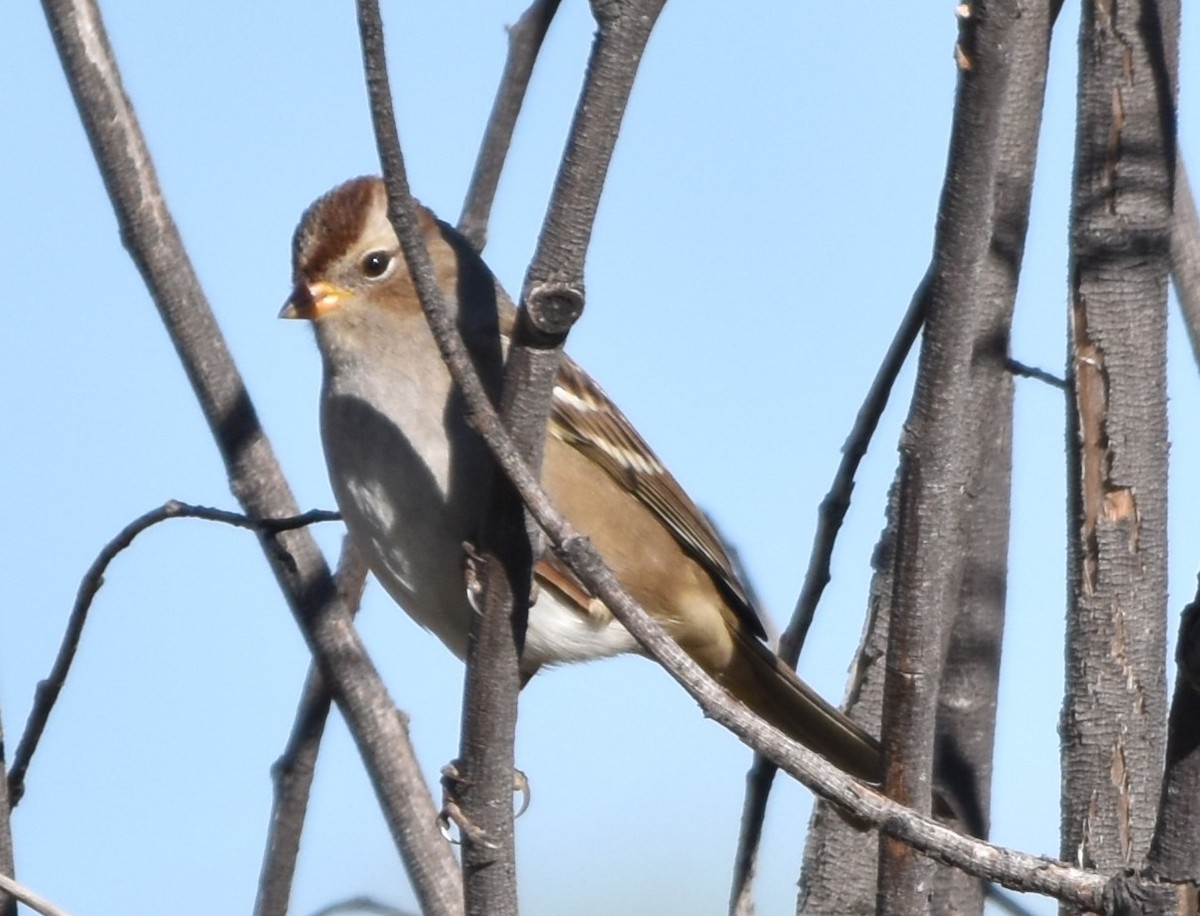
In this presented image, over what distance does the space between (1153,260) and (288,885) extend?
1552mm

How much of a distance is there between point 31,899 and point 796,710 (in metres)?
1.68

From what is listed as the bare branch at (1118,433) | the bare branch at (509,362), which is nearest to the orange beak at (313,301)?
the bare branch at (1118,433)

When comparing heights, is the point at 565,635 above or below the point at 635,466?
below

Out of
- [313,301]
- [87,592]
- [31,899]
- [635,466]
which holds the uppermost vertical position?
[313,301]

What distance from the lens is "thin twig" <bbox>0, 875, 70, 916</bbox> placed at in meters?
2.00

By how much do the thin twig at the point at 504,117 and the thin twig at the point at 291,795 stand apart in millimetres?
707

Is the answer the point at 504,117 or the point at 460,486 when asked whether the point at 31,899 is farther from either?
the point at 504,117

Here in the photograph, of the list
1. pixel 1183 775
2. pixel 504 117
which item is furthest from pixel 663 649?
pixel 504 117

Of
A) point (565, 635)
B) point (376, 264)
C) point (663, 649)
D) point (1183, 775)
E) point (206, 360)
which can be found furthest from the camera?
point (376, 264)

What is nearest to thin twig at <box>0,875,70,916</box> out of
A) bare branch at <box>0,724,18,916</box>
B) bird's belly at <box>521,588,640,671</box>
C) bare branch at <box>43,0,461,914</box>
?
bare branch at <box>0,724,18,916</box>

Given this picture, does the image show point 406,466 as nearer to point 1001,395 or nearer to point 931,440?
point 1001,395

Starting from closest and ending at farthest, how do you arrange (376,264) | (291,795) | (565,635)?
(291,795)
(565,635)
(376,264)

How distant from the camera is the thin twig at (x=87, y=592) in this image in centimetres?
236

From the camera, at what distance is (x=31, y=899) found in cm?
202
